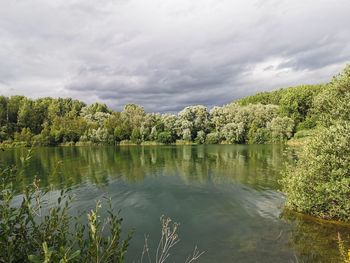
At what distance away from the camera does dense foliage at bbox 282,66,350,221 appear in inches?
643

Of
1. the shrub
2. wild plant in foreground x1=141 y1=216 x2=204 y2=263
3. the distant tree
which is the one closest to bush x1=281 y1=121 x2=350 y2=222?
wild plant in foreground x1=141 y1=216 x2=204 y2=263

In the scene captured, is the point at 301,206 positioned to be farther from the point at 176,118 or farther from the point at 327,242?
the point at 176,118

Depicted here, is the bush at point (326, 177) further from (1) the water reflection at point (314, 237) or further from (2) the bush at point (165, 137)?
(2) the bush at point (165, 137)

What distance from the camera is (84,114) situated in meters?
128

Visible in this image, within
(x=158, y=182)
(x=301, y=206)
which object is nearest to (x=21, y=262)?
(x=301, y=206)

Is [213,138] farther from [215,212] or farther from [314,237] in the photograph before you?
[314,237]

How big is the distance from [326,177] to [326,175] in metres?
0.13

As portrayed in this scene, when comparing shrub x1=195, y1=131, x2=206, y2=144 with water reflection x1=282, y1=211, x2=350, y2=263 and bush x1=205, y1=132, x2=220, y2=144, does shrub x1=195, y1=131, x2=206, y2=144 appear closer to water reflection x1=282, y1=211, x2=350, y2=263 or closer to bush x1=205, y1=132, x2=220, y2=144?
bush x1=205, y1=132, x2=220, y2=144

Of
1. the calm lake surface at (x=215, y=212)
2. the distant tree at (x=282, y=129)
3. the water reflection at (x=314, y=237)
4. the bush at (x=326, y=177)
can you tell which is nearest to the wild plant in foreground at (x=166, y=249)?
the calm lake surface at (x=215, y=212)

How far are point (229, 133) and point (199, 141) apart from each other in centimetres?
1086

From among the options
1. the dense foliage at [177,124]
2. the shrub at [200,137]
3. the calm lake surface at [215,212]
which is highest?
the dense foliage at [177,124]

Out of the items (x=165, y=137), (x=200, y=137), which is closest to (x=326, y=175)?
(x=200, y=137)

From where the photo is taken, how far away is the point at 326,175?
17312mm

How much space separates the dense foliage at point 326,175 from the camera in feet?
53.6
